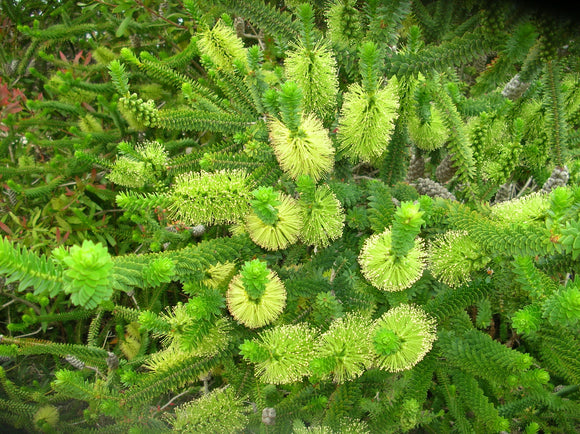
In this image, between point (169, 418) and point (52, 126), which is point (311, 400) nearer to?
point (169, 418)

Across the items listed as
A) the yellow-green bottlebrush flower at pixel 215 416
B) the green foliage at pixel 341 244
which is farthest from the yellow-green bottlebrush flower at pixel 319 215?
the yellow-green bottlebrush flower at pixel 215 416

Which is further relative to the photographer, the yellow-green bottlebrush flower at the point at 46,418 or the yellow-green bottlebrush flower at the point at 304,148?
the yellow-green bottlebrush flower at the point at 46,418

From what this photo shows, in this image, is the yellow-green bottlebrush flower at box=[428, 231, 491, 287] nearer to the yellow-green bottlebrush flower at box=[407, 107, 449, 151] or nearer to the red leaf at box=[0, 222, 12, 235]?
the yellow-green bottlebrush flower at box=[407, 107, 449, 151]

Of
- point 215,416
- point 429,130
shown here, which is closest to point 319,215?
point 429,130

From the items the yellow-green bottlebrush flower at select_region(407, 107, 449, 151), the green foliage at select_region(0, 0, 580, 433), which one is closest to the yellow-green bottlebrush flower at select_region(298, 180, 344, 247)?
the green foliage at select_region(0, 0, 580, 433)

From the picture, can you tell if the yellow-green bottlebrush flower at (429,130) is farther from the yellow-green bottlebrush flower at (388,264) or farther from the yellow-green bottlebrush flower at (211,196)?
the yellow-green bottlebrush flower at (211,196)

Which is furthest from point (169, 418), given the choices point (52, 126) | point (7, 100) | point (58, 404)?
point (7, 100)

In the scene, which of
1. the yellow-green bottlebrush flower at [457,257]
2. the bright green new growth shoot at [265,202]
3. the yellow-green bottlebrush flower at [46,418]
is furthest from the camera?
the yellow-green bottlebrush flower at [46,418]
